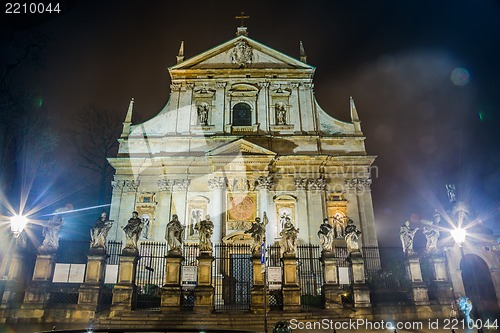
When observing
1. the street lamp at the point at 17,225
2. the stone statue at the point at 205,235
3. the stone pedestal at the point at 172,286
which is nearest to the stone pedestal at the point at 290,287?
the stone statue at the point at 205,235

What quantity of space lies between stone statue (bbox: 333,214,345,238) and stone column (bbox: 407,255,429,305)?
8561 millimetres

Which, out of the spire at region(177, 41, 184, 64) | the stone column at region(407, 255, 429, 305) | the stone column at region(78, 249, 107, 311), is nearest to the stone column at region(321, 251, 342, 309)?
the stone column at region(407, 255, 429, 305)

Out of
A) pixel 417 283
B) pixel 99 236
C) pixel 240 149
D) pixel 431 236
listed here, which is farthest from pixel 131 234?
pixel 431 236

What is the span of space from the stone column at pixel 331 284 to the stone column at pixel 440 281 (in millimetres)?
4119

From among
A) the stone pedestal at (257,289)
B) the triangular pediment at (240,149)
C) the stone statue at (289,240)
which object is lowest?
the stone pedestal at (257,289)

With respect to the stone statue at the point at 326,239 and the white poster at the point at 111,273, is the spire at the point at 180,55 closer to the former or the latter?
the white poster at the point at 111,273

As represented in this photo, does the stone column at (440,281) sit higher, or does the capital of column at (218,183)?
the capital of column at (218,183)

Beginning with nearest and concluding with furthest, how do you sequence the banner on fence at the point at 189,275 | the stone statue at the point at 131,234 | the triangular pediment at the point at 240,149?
the stone statue at the point at 131,234 → the banner on fence at the point at 189,275 → the triangular pediment at the point at 240,149

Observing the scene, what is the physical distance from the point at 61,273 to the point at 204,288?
18.5 ft

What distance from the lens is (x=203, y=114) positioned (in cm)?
2638

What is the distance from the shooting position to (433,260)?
1455 cm

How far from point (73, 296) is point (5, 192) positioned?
30.3ft

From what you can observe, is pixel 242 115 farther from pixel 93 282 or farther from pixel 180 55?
pixel 93 282

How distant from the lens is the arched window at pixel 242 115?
86.6 feet
